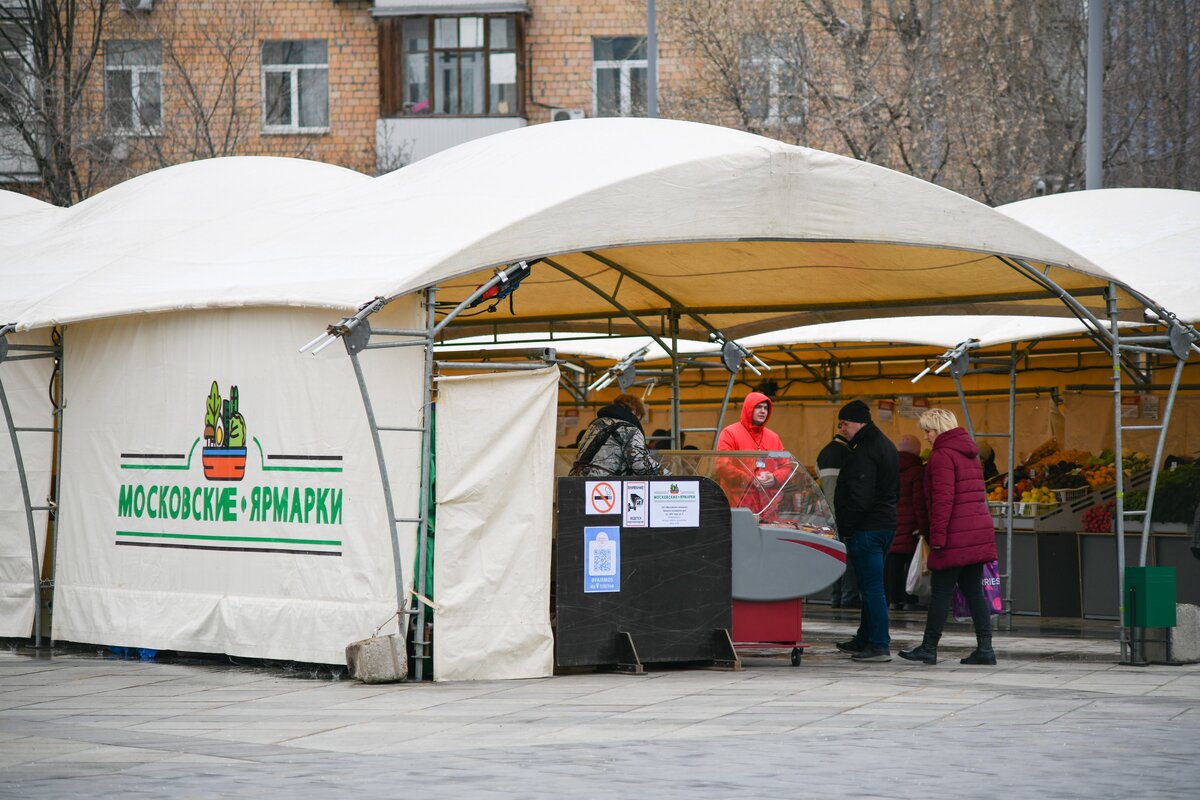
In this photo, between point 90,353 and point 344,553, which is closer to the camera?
point 344,553

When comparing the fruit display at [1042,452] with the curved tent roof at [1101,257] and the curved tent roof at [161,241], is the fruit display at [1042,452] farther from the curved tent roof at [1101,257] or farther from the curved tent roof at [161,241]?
the curved tent roof at [161,241]

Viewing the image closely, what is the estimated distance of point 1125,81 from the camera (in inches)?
1061

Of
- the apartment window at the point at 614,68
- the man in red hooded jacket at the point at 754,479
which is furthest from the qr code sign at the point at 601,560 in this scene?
the apartment window at the point at 614,68

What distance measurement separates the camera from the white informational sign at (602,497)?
11.3 metres

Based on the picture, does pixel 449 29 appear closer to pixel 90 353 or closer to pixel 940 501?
pixel 90 353

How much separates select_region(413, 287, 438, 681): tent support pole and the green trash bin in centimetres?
544

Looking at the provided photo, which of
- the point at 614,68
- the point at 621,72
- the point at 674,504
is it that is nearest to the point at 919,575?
the point at 674,504

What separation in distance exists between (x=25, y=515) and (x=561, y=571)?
5.21 meters

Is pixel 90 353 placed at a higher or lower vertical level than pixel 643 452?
higher

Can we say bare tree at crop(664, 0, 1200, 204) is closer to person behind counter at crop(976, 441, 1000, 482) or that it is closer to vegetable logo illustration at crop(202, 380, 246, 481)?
person behind counter at crop(976, 441, 1000, 482)

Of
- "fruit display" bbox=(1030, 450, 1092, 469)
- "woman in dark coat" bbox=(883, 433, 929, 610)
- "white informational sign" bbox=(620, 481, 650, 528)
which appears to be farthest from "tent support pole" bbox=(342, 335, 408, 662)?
"fruit display" bbox=(1030, 450, 1092, 469)

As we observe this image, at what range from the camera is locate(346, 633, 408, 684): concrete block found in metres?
10.8

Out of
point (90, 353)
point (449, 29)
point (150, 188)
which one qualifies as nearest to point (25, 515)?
point (90, 353)

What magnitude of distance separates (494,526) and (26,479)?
471 cm
